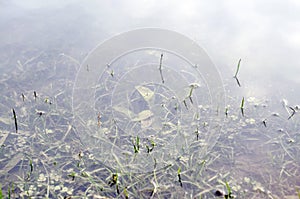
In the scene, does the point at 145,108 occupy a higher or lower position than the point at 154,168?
higher

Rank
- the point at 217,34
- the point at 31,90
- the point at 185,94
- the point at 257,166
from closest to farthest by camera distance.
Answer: the point at 257,166 → the point at 185,94 → the point at 31,90 → the point at 217,34

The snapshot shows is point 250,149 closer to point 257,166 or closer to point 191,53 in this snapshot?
point 257,166

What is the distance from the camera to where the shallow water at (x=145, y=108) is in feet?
6.60

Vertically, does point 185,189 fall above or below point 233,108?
below

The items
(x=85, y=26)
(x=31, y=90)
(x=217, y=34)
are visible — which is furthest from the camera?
(x=85, y=26)

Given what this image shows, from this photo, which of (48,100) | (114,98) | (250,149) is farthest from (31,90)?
(250,149)

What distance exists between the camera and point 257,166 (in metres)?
2.16

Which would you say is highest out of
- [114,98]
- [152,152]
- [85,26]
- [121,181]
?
[85,26]

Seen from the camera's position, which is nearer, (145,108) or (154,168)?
(154,168)

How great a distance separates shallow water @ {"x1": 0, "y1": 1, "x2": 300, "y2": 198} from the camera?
2012mm

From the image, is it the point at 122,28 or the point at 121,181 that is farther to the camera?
the point at 122,28

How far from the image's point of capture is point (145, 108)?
2484 mm

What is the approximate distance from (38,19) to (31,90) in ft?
4.04

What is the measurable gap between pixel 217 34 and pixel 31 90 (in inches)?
69.1
